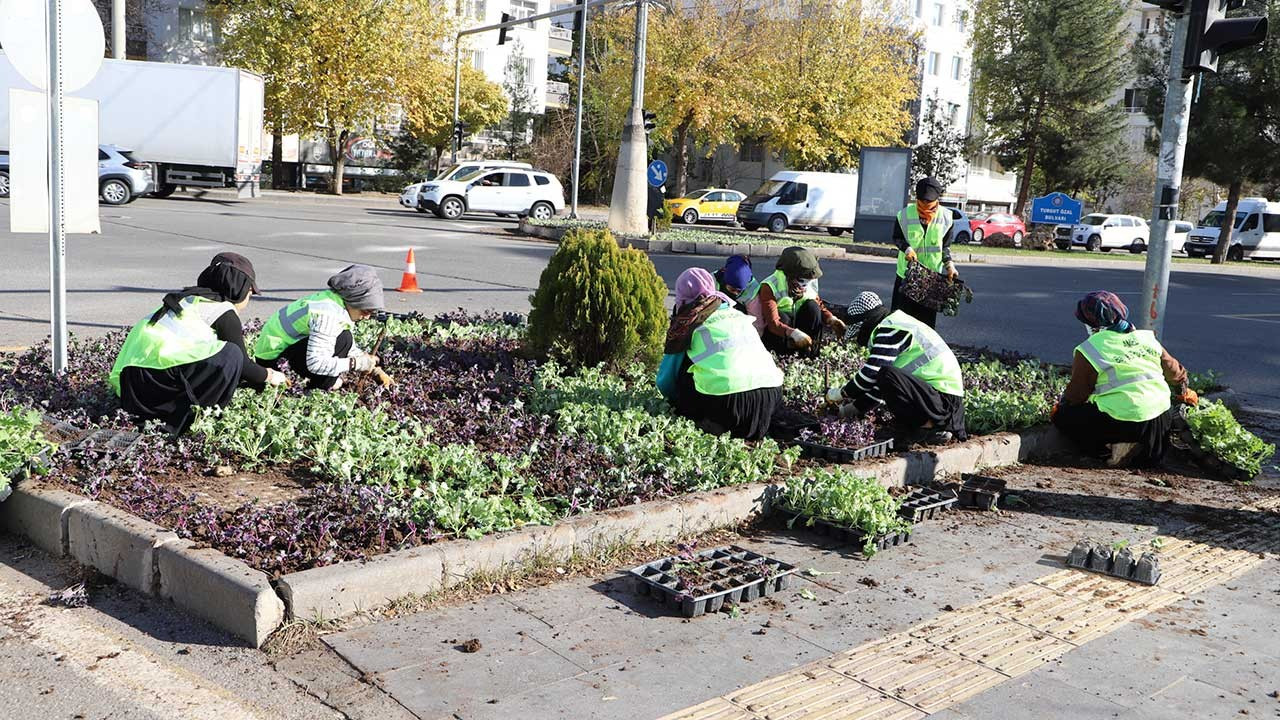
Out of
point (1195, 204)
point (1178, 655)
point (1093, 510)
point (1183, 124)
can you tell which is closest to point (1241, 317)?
Result: point (1183, 124)

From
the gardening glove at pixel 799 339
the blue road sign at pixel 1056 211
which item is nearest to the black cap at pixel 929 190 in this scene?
the gardening glove at pixel 799 339

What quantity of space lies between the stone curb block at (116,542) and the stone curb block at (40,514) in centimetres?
5

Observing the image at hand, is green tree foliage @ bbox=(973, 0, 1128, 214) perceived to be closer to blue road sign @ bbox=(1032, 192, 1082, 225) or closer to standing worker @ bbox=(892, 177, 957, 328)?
blue road sign @ bbox=(1032, 192, 1082, 225)

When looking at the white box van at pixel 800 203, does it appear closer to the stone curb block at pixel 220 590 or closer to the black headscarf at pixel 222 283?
the black headscarf at pixel 222 283

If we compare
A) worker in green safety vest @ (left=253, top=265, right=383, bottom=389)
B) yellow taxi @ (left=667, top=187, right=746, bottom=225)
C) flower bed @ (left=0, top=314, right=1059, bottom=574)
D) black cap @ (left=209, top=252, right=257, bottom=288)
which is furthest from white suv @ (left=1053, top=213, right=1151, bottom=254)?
black cap @ (left=209, top=252, right=257, bottom=288)

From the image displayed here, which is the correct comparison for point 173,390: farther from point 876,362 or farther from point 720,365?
point 876,362

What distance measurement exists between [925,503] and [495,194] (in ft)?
93.7

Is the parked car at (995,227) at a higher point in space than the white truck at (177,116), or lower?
lower

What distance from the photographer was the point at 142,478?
4918mm

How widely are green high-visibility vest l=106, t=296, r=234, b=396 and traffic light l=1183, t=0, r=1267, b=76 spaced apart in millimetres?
6793

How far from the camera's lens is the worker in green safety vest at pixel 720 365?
625 cm

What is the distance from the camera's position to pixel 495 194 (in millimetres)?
33281

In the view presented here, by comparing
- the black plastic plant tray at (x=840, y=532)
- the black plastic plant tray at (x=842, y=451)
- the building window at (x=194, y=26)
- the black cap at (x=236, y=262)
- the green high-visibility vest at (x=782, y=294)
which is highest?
the building window at (x=194, y=26)

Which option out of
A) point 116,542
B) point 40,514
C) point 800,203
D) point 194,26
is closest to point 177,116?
point 194,26
